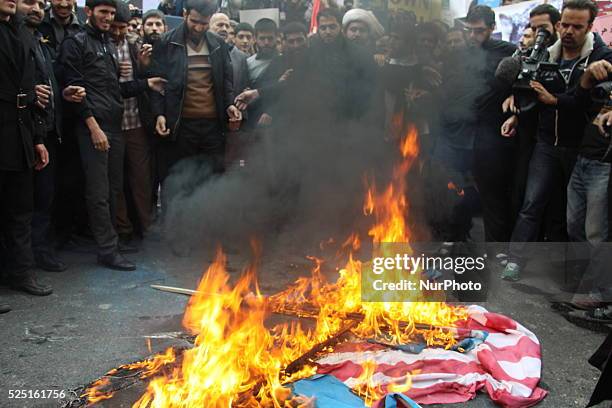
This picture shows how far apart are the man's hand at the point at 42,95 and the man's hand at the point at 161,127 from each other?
3.89 feet

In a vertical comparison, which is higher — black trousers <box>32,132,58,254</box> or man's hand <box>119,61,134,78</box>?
man's hand <box>119,61,134,78</box>

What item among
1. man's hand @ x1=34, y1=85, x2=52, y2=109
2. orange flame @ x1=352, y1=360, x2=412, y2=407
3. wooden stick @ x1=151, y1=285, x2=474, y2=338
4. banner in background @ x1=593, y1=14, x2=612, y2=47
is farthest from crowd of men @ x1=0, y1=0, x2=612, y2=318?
orange flame @ x1=352, y1=360, x2=412, y2=407

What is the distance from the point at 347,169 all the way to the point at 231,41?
2.88 m

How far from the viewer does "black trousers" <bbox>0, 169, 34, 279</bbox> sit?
4.39 metres

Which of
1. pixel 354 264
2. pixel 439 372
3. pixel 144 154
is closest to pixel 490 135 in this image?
pixel 354 264

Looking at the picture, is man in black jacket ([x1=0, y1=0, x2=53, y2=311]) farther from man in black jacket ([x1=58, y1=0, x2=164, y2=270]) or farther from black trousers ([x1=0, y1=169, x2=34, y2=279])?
man in black jacket ([x1=58, y1=0, x2=164, y2=270])

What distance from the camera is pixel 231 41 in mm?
7434

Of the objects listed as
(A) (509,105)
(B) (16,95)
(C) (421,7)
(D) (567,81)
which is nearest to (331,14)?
(C) (421,7)

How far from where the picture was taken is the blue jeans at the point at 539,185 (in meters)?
5.00

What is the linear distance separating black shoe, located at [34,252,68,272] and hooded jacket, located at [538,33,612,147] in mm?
4679

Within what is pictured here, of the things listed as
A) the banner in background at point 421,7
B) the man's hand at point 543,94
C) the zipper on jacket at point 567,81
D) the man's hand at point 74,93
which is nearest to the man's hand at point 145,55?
the man's hand at point 74,93

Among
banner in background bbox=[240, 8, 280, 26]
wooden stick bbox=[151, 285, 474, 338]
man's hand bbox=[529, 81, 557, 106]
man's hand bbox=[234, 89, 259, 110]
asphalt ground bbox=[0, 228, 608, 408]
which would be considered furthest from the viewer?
banner in background bbox=[240, 8, 280, 26]

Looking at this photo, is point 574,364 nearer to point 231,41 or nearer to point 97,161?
point 97,161

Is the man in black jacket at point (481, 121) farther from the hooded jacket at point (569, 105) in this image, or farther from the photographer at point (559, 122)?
the hooded jacket at point (569, 105)
